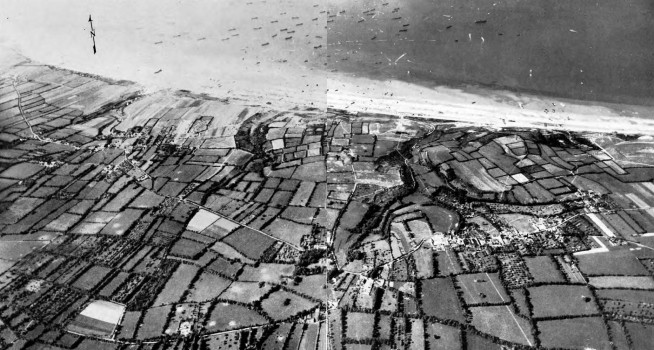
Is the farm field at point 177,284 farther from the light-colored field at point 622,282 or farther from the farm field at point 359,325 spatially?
the light-colored field at point 622,282

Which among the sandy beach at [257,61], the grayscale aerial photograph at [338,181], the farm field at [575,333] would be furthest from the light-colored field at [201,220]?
the farm field at [575,333]

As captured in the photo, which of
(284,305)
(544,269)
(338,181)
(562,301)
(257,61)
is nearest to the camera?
(562,301)

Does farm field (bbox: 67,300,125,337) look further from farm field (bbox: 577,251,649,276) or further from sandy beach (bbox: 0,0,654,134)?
farm field (bbox: 577,251,649,276)

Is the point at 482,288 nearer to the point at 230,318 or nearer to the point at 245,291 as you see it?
the point at 245,291

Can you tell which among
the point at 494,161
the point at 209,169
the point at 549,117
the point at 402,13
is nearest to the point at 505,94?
the point at 549,117

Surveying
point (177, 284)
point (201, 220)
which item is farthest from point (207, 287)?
point (201, 220)

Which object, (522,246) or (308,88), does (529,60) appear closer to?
(308,88)
